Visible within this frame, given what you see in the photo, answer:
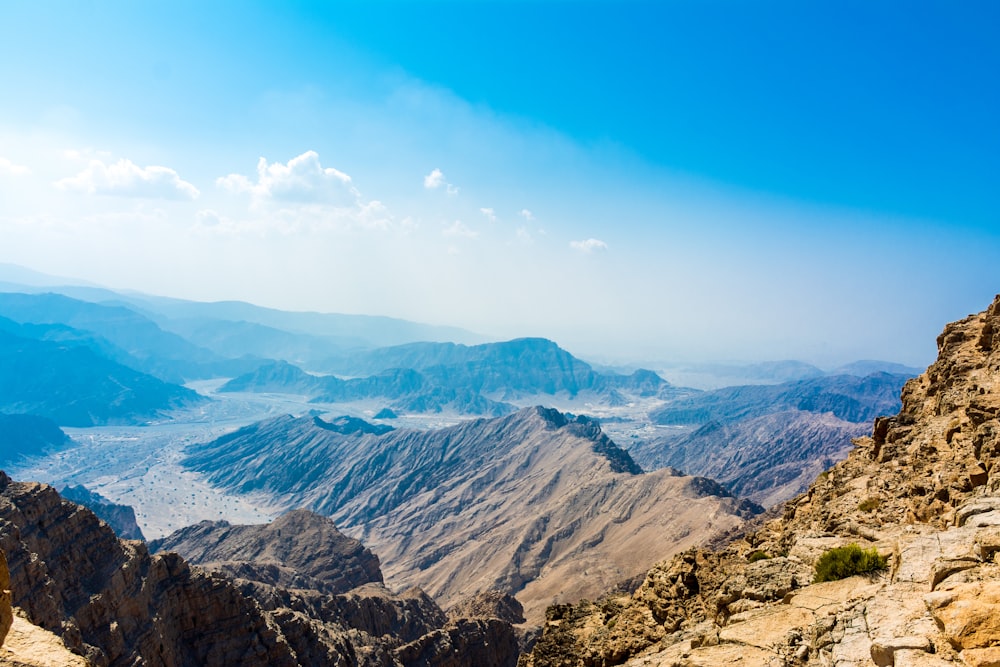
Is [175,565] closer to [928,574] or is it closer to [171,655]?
[171,655]

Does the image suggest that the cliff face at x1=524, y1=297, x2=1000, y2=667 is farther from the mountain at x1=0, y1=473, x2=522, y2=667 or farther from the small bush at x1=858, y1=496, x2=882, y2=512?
the mountain at x1=0, y1=473, x2=522, y2=667

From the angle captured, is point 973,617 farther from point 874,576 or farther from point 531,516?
point 531,516

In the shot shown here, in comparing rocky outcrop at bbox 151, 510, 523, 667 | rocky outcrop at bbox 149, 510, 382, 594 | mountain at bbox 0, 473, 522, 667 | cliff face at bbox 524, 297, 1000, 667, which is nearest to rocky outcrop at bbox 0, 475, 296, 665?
mountain at bbox 0, 473, 522, 667

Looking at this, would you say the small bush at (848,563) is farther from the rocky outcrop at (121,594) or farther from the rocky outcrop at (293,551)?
the rocky outcrop at (293,551)

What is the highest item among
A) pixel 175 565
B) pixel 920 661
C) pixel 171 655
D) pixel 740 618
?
pixel 920 661

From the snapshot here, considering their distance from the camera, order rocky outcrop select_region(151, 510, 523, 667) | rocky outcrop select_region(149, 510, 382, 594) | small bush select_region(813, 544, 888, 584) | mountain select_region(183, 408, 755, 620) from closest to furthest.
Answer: small bush select_region(813, 544, 888, 584), rocky outcrop select_region(151, 510, 523, 667), rocky outcrop select_region(149, 510, 382, 594), mountain select_region(183, 408, 755, 620)

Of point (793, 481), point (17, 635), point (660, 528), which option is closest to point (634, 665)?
point (17, 635)
